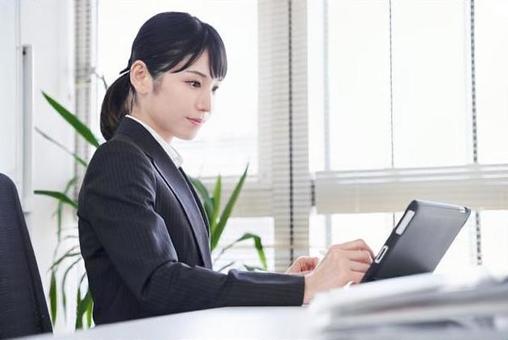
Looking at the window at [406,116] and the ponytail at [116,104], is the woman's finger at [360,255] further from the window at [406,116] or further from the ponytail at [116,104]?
the window at [406,116]

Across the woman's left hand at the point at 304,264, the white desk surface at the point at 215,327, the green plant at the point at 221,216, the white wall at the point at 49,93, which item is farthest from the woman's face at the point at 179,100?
the white wall at the point at 49,93

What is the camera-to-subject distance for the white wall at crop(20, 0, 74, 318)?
307cm

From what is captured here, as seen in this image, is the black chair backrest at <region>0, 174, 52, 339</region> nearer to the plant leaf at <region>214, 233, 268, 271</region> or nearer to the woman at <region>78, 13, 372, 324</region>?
the woman at <region>78, 13, 372, 324</region>

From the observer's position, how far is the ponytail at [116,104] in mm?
1824

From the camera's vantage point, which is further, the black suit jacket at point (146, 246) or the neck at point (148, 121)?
the neck at point (148, 121)

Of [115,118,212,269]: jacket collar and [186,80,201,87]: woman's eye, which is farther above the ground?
[186,80,201,87]: woman's eye

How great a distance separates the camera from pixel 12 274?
55.1 inches

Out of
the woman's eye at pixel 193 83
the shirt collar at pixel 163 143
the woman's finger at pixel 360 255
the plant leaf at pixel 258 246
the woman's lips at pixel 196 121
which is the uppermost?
the woman's eye at pixel 193 83

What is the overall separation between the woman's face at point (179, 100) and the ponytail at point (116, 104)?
0.08 m

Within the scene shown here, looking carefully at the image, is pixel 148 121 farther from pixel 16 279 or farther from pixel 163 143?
pixel 16 279

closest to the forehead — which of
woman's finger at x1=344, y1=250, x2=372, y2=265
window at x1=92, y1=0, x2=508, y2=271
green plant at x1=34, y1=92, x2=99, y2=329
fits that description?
woman's finger at x1=344, y1=250, x2=372, y2=265

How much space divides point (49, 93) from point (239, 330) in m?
2.44

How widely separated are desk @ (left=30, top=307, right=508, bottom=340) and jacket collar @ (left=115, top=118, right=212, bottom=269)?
0.41 m

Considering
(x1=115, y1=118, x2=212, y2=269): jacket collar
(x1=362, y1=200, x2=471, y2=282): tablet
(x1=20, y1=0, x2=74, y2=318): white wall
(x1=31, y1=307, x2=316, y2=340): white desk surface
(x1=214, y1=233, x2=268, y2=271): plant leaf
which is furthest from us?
(x1=20, y1=0, x2=74, y2=318): white wall
